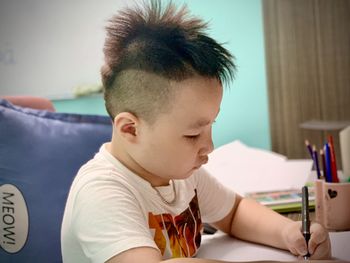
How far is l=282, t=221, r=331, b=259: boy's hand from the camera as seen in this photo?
382 mm

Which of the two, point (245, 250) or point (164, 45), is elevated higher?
point (164, 45)

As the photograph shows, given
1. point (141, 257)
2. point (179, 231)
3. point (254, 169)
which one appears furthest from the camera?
point (254, 169)

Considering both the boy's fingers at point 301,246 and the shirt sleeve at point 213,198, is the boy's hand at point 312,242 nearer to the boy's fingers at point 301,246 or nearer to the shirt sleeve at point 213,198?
the boy's fingers at point 301,246

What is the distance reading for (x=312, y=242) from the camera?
1.27ft

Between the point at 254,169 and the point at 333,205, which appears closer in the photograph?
the point at 333,205

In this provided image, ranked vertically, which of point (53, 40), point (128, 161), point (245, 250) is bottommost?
point (245, 250)

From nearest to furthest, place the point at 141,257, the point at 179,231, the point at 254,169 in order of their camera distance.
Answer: the point at 141,257, the point at 179,231, the point at 254,169

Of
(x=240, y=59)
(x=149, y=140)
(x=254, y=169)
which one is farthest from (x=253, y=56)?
(x=254, y=169)

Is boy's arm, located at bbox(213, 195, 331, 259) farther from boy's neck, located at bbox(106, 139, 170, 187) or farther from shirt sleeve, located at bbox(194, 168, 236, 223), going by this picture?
boy's neck, located at bbox(106, 139, 170, 187)

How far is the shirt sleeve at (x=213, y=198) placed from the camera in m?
0.52

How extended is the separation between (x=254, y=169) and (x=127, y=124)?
262mm

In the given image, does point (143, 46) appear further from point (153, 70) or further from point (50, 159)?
point (50, 159)

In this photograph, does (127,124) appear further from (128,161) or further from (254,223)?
(254,223)

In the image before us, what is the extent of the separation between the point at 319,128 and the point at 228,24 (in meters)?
0.12
